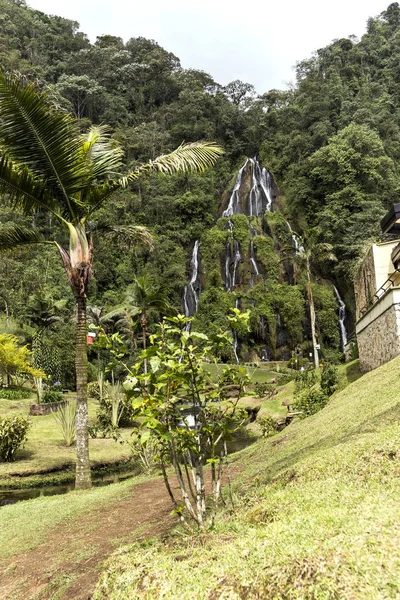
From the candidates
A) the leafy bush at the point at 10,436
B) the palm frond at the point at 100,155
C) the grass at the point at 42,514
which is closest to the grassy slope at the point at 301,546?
the grass at the point at 42,514

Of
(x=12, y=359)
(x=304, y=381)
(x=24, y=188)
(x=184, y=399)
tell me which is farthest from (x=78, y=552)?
(x=12, y=359)

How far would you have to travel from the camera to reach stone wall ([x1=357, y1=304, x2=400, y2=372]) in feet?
35.4

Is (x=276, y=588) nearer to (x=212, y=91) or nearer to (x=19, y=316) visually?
(x=19, y=316)

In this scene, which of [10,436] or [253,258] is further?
[253,258]

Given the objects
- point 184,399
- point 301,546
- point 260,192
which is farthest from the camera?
point 260,192

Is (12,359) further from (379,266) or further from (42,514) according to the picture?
(379,266)

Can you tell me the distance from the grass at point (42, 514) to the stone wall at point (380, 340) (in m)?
7.07

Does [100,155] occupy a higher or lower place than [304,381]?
higher

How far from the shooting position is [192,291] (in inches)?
1422

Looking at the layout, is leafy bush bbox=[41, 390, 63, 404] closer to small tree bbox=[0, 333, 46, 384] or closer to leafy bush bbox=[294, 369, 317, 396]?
small tree bbox=[0, 333, 46, 384]

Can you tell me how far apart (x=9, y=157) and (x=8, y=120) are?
67cm

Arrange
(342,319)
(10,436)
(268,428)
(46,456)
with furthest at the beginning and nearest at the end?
(342,319)
(268,428)
(46,456)
(10,436)

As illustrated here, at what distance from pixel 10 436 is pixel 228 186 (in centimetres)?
3615

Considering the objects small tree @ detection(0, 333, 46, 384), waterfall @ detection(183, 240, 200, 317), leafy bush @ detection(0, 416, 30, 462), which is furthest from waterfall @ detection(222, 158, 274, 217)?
leafy bush @ detection(0, 416, 30, 462)
